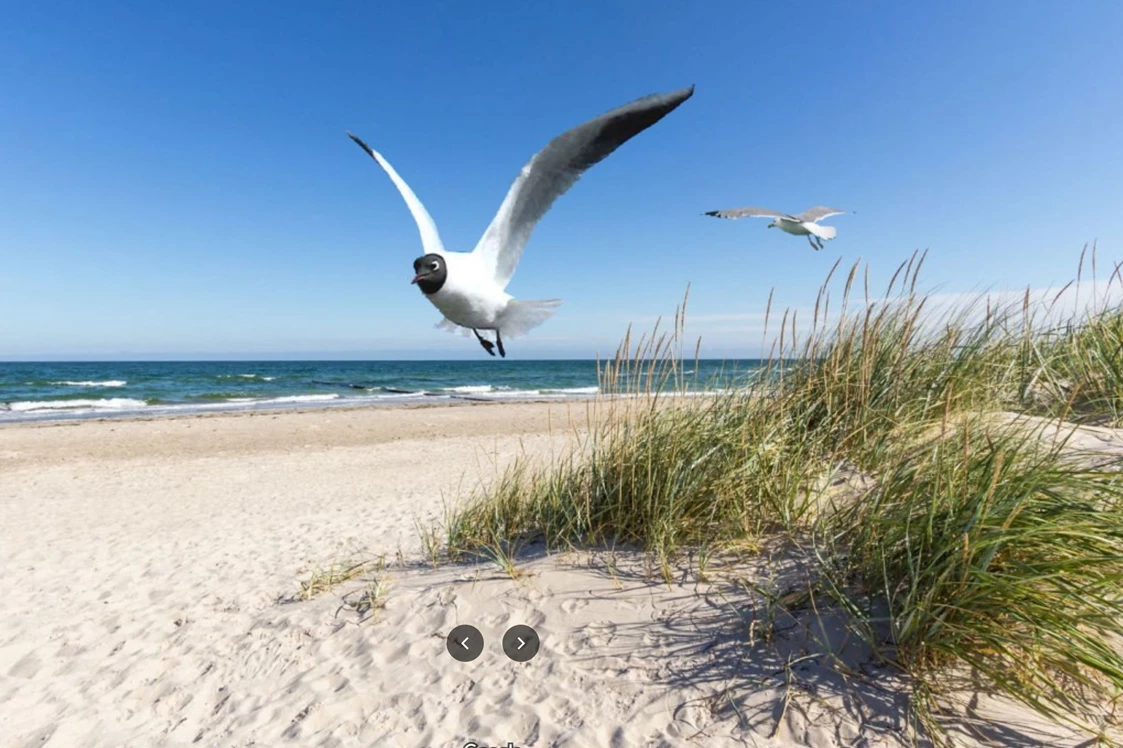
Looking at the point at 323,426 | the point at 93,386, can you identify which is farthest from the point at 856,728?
the point at 93,386

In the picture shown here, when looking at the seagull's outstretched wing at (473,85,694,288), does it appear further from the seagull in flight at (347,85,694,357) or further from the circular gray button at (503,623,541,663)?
the circular gray button at (503,623,541,663)

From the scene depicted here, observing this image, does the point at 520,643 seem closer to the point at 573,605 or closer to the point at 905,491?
the point at 573,605

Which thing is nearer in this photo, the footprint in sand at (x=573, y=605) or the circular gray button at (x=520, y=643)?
the circular gray button at (x=520, y=643)

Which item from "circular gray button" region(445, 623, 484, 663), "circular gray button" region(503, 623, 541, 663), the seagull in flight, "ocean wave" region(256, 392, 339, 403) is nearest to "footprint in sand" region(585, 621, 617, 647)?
"circular gray button" region(503, 623, 541, 663)

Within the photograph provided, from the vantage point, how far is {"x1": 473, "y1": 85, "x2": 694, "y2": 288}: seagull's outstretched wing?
1014 millimetres

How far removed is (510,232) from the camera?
3.86ft

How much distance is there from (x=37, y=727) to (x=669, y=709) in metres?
3.60

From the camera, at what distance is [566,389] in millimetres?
31266

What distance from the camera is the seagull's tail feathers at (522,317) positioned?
989 millimetres

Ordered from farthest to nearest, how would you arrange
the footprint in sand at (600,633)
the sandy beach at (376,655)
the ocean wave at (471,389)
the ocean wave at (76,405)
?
the ocean wave at (471,389) → the ocean wave at (76,405) → the footprint in sand at (600,633) → the sandy beach at (376,655)

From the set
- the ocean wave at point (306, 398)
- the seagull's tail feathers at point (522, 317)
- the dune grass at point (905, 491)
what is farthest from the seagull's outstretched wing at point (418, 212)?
the ocean wave at point (306, 398)

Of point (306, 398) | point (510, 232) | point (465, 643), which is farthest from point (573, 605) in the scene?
point (306, 398)

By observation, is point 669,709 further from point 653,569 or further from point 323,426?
point 323,426

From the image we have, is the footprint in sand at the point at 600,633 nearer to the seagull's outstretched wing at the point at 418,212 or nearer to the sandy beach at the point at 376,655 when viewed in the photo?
the sandy beach at the point at 376,655
